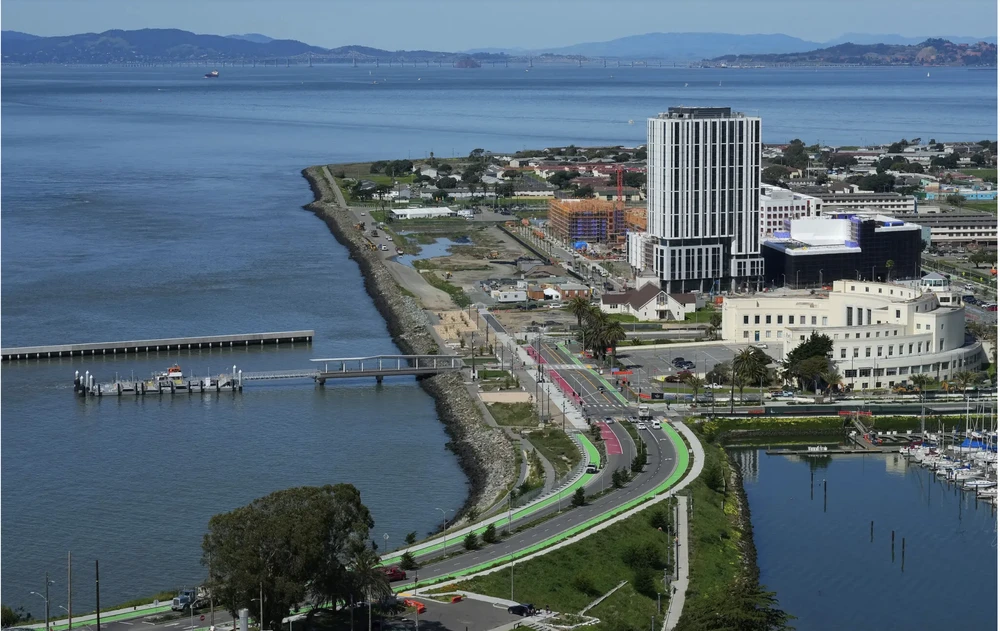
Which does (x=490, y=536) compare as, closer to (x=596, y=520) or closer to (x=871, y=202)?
(x=596, y=520)

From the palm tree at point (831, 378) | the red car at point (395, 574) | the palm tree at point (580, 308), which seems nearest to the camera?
the red car at point (395, 574)

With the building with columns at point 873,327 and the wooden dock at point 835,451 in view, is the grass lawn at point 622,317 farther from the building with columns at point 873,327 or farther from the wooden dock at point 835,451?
the wooden dock at point 835,451

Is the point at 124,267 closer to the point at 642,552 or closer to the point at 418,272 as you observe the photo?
the point at 418,272

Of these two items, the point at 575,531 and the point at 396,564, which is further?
the point at 575,531

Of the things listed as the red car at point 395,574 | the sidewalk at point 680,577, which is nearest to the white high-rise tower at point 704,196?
the sidewalk at point 680,577

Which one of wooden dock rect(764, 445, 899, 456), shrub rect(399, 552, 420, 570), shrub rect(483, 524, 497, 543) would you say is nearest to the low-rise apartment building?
wooden dock rect(764, 445, 899, 456)

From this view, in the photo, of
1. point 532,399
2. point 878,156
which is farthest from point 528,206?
point 532,399

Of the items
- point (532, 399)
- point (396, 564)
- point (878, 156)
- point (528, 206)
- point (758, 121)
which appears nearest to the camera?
point (396, 564)
